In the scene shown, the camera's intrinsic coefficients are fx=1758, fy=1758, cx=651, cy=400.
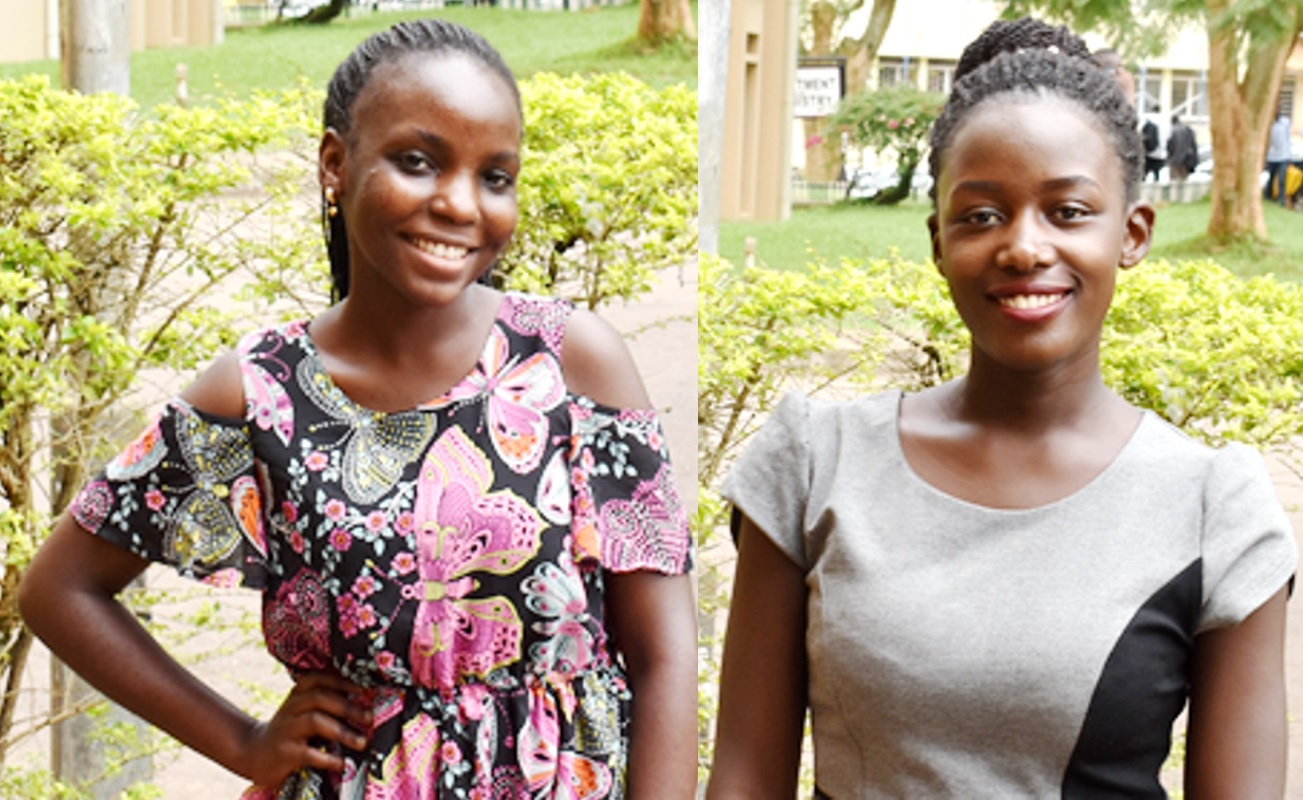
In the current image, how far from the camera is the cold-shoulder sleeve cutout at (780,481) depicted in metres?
1.71

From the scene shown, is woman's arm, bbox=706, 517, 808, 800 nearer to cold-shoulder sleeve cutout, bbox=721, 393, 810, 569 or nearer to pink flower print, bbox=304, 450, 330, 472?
cold-shoulder sleeve cutout, bbox=721, 393, 810, 569

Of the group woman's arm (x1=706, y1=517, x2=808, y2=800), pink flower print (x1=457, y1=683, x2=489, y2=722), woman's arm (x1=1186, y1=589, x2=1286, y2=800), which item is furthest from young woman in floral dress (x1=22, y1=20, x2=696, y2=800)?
woman's arm (x1=1186, y1=589, x2=1286, y2=800)

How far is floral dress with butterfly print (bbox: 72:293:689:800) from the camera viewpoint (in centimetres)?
180

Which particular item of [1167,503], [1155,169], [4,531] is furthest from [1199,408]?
[4,531]

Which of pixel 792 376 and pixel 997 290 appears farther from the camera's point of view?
pixel 792 376

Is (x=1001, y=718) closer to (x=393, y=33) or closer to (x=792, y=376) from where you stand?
(x=393, y=33)

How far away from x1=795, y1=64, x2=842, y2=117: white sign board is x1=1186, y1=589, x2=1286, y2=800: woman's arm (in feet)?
10.8

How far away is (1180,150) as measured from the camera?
4.34m

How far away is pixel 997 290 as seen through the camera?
1622mm

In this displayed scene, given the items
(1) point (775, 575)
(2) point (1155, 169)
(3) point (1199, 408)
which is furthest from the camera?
(2) point (1155, 169)

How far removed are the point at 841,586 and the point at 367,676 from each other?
525 millimetres

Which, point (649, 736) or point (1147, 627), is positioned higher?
point (1147, 627)

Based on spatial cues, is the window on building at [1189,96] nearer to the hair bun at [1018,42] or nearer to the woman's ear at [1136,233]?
the hair bun at [1018,42]

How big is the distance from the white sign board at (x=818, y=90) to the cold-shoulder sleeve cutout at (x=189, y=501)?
3031mm
